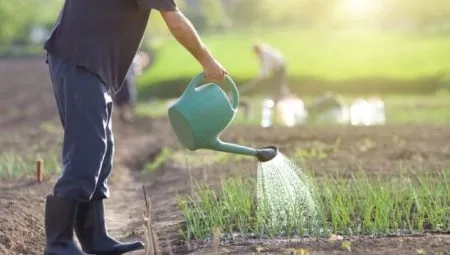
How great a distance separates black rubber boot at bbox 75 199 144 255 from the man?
187mm

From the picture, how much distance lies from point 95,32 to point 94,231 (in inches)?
36.9

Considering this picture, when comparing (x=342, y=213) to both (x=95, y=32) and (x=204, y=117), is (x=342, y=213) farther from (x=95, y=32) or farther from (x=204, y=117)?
(x=95, y=32)

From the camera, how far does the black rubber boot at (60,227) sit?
4.62m

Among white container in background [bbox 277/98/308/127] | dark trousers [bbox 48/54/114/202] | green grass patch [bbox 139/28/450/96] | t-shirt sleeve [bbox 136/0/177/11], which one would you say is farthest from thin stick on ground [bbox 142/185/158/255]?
green grass patch [bbox 139/28/450/96]

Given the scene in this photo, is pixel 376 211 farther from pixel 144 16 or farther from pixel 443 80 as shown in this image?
pixel 443 80

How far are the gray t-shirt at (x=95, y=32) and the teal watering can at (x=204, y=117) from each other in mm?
348

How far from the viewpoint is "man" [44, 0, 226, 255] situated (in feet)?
14.8

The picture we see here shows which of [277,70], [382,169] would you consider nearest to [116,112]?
[277,70]

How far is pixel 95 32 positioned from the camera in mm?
4562

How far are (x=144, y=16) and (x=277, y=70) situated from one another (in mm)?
10746

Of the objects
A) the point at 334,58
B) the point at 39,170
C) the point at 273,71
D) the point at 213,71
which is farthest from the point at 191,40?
the point at 334,58

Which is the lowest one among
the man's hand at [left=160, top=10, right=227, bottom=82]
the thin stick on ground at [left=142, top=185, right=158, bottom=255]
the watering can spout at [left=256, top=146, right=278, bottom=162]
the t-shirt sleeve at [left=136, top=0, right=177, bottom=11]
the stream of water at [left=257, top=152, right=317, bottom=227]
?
the thin stick on ground at [left=142, top=185, right=158, bottom=255]

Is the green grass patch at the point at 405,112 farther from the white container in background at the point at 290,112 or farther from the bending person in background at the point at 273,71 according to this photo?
the bending person in background at the point at 273,71

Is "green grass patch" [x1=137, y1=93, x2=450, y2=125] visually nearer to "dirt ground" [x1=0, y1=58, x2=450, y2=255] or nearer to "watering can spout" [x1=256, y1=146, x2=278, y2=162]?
"dirt ground" [x1=0, y1=58, x2=450, y2=255]
